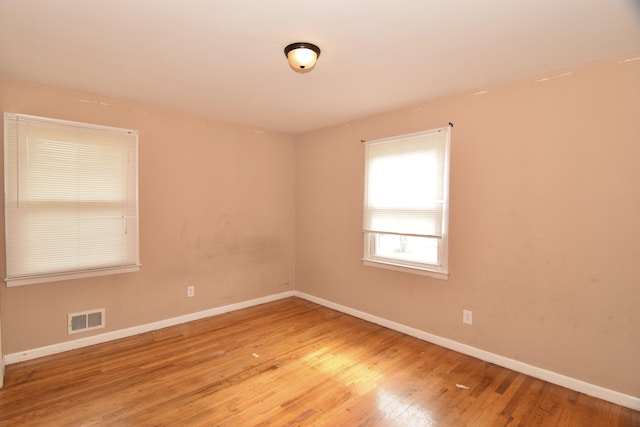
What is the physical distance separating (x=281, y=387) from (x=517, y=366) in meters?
2.00

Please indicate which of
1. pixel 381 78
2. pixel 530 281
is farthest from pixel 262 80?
pixel 530 281

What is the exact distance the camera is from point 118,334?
339 centimetres

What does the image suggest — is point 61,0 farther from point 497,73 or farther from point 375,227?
point 375,227

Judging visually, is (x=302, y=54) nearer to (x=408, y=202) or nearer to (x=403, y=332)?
(x=408, y=202)

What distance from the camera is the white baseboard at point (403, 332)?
239cm

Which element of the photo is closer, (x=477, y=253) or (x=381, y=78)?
(x=381, y=78)

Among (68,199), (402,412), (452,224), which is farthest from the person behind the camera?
(452,224)

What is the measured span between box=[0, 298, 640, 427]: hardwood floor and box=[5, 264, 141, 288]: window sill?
70 centimetres

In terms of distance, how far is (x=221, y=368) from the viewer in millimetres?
2801

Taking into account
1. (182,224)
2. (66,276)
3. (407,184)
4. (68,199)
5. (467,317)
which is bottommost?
(467,317)

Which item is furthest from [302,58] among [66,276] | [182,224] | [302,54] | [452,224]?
[66,276]

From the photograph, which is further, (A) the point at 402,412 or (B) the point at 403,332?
(B) the point at 403,332

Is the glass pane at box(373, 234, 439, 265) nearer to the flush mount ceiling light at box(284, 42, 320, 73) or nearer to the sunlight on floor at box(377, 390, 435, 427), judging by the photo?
the sunlight on floor at box(377, 390, 435, 427)

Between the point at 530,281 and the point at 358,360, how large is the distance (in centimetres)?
163
